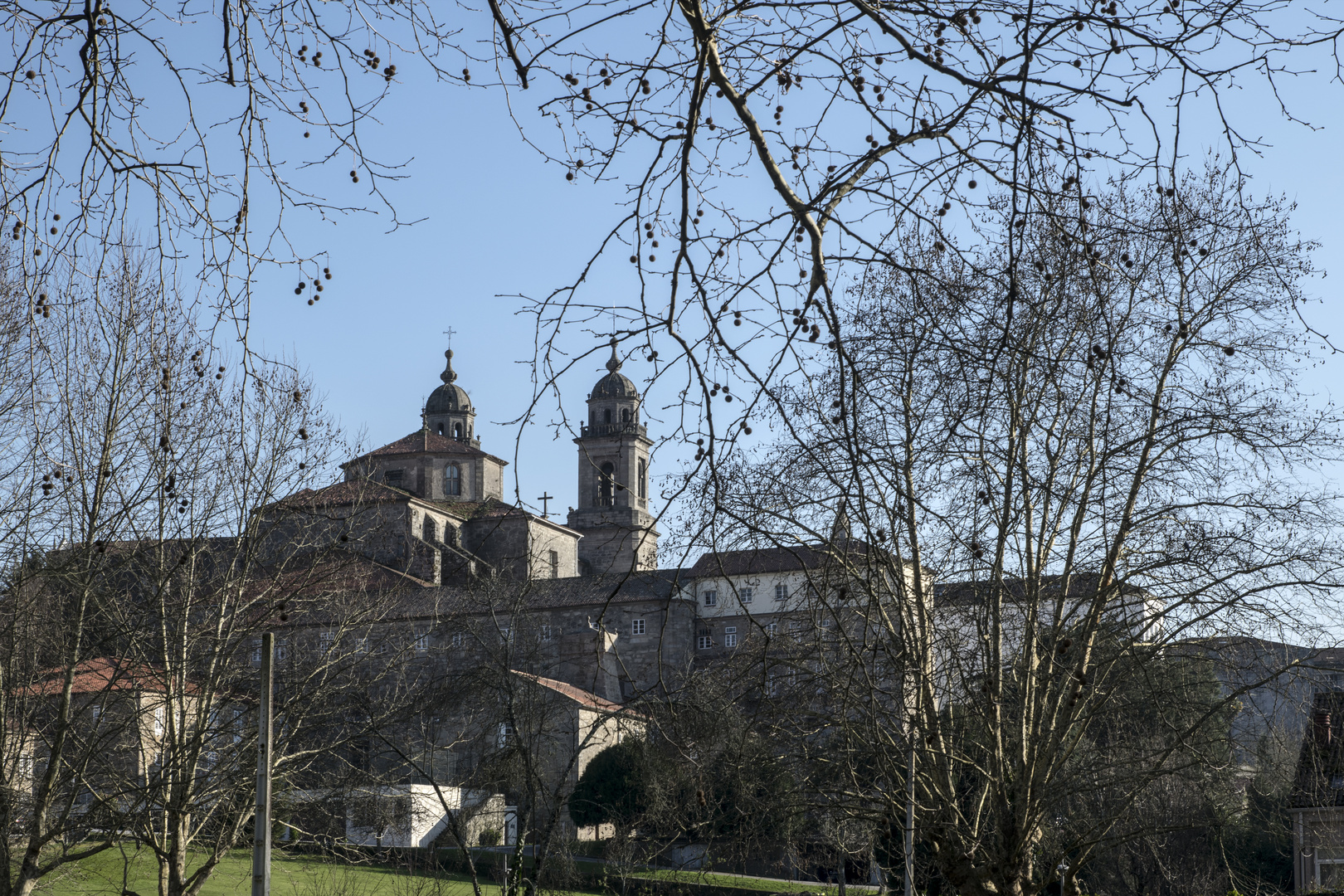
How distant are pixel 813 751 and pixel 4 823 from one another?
8.89 metres

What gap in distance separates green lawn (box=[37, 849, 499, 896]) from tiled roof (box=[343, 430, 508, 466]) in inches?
1477

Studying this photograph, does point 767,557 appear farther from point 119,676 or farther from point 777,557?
point 119,676

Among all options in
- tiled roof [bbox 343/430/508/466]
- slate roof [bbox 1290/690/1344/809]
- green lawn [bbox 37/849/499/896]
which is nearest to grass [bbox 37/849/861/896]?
green lawn [bbox 37/849/499/896]

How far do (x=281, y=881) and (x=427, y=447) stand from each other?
42761mm

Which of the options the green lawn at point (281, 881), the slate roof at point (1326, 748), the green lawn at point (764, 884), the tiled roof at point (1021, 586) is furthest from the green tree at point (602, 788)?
the slate roof at point (1326, 748)

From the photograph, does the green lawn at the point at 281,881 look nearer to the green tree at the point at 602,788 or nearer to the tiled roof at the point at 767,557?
the green tree at the point at 602,788

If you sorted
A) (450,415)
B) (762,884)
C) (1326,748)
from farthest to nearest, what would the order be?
(450,415) < (762,884) < (1326,748)

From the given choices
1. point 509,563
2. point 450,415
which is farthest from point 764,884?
point 450,415

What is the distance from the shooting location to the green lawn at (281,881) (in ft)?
74.5

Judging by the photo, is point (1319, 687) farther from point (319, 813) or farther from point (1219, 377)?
point (319, 813)

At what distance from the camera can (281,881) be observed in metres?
28.1

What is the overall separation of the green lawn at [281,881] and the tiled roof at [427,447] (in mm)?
37517

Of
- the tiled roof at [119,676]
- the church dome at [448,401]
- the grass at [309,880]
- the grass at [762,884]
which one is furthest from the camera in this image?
the church dome at [448,401]

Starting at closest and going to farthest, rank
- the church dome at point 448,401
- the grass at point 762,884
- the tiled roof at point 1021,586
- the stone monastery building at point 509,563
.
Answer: the tiled roof at point 1021,586 < the stone monastery building at point 509,563 < the grass at point 762,884 < the church dome at point 448,401
